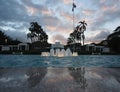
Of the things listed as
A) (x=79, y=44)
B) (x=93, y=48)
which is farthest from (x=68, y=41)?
(x=93, y=48)

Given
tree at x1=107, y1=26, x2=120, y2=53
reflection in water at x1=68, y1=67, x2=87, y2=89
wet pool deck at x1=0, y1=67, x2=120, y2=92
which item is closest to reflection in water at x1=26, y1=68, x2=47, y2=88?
wet pool deck at x1=0, y1=67, x2=120, y2=92

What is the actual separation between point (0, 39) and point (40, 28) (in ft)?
48.9

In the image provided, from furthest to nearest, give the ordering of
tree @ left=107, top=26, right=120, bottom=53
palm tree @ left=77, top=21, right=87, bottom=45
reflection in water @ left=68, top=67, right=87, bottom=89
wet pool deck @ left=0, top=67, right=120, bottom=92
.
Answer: palm tree @ left=77, top=21, right=87, bottom=45, tree @ left=107, top=26, right=120, bottom=53, reflection in water @ left=68, top=67, right=87, bottom=89, wet pool deck @ left=0, top=67, right=120, bottom=92

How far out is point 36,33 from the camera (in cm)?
5581

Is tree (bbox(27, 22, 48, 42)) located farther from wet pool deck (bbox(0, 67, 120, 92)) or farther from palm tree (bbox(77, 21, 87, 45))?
wet pool deck (bbox(0, 67, 120, 92))

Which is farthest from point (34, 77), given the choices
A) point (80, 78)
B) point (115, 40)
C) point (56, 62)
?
point (115, 40)

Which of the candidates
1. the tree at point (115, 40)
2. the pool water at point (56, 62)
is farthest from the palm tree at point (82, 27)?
the pool water at point (56, 62)

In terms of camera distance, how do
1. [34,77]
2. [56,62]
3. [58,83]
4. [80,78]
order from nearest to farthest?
[58,83], [80,78], [34,77], [56,62]

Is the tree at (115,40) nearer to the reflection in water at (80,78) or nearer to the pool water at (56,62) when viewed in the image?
the pool water at (56,62)

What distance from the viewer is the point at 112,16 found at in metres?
23.2

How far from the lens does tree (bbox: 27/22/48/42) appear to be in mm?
54500

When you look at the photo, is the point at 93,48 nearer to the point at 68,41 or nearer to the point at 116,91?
the point at 68,41

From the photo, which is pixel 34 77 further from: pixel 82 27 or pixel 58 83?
pixel 82 27

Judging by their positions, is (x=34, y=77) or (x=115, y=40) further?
(x=115, y=40)
